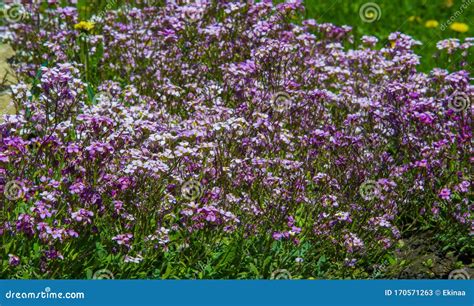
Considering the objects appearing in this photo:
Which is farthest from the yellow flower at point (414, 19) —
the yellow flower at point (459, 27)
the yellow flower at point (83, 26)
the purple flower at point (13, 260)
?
the purple flower at point (13, 260)

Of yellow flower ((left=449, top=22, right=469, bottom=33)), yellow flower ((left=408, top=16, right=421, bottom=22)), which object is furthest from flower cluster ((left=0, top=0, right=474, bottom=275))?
yellow flower ((left=408, top=16, right=421, bottom=22))

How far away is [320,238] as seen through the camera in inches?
245

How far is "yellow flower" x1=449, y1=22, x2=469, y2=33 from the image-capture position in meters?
11.0

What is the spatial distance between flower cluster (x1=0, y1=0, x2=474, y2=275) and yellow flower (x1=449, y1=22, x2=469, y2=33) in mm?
2905

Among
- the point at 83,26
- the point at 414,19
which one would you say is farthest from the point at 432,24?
the point at 83,26

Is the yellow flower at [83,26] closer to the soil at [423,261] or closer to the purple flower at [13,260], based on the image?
the purple flower at [13,260]

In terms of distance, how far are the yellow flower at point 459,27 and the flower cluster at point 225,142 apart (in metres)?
2.91

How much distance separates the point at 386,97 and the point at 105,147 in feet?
9.34

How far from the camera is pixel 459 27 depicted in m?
11.1

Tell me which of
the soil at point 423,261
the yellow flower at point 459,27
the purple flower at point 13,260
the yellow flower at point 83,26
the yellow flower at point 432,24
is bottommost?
the soil at point 423,261

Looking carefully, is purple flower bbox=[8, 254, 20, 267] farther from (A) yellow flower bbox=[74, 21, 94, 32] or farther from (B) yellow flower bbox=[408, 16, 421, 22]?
(B) yellow flower bbox=[408, 16, 421, 22]

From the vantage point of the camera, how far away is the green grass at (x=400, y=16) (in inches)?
437

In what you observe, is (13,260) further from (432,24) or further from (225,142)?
(432,24)

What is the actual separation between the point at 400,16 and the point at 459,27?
97 centimetres
